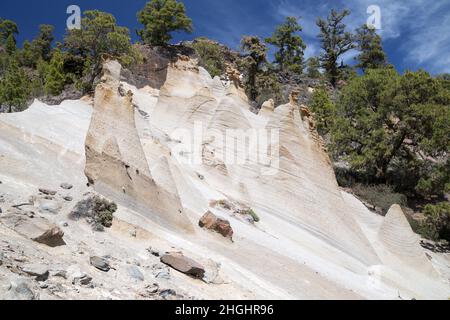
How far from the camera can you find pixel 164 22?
1629 inches

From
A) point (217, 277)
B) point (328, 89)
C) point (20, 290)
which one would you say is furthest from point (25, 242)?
point (328, 89)

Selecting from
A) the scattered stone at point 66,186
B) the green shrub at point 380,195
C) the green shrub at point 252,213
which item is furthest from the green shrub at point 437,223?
the scattered stone at point 66,186

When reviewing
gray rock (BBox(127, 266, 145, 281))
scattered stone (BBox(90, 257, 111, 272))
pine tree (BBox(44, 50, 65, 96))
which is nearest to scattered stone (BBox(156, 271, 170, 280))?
gray rock (BBox(127, 266, 145, 281))

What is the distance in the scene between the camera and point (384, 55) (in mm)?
48906

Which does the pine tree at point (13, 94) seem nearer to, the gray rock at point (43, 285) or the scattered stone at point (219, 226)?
the scattered stone at point (219, 226)

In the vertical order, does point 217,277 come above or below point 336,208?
below

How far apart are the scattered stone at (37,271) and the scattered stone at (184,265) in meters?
2.47

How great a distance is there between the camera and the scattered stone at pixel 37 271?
5.43 m

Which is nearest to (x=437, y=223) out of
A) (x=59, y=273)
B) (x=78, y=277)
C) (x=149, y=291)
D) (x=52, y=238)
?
(x=149, y=291)

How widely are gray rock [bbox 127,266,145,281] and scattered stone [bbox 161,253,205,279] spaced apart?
33.9 inches

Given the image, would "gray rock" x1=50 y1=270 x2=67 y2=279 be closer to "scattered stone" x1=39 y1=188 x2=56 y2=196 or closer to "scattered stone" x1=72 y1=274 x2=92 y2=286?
"scattered stone" x1=72 y1=274 x2=92 y2=286

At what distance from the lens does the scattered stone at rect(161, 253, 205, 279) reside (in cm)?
760
